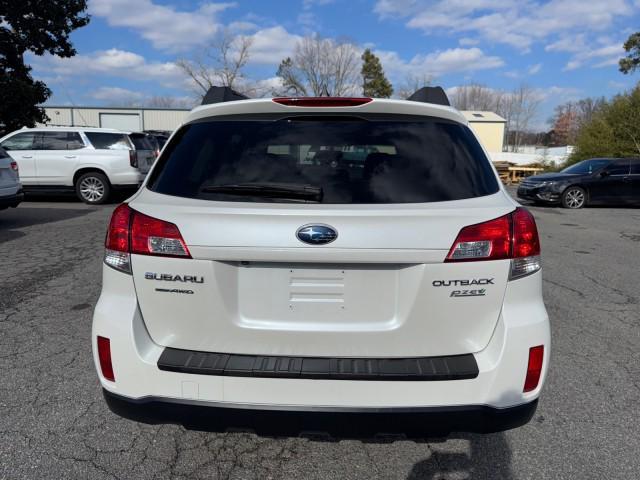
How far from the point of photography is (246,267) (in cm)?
197

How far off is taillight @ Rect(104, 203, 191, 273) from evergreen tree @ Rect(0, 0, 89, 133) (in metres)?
21.9

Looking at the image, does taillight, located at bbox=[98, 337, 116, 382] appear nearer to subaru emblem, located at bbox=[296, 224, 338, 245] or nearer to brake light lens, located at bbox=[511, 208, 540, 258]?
subaru emblem, located at bbox=[296, 224, 338, 245]

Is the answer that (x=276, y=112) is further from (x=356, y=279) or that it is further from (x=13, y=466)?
(x=13, y=466)

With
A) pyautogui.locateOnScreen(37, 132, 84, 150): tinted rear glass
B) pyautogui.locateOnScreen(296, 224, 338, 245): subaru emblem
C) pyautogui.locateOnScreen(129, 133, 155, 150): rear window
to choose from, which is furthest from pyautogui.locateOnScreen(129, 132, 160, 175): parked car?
pyautogui.locateOnScreen(296, 224, 338, 245): subaru emblem

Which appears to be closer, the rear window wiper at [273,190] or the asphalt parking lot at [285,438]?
the rear window wiper at [273,190]

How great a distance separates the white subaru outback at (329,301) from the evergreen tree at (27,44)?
22.1 meters

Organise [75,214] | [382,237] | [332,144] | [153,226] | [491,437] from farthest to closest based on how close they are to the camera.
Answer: [75,214], [491,437], [332,144], [153,226], [382,237]

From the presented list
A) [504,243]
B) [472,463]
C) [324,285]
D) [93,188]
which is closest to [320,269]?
[324,285]

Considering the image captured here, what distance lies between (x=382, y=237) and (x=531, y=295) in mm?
733

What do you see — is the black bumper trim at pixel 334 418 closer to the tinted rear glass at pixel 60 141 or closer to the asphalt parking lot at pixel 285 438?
the asphalt parking lot at pixel 285 438

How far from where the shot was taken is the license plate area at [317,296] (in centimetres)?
195

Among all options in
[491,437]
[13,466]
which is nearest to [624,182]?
[491,437]

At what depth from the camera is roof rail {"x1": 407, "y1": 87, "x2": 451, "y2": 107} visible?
2.85 meters

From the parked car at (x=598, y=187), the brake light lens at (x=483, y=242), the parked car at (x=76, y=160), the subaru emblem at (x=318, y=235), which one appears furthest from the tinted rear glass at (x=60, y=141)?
the parked car at (x=598, y=187)
